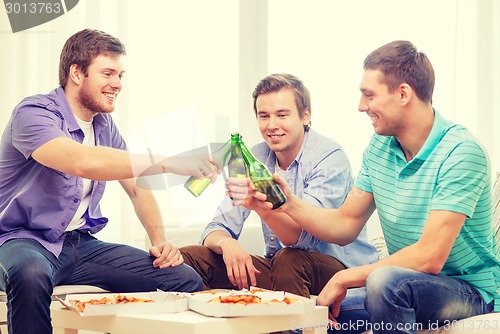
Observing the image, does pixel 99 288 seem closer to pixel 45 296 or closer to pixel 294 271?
pixel 45 296

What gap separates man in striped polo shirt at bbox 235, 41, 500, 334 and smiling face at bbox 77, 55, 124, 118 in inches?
25.3

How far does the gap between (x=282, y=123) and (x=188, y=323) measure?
106 centimetres

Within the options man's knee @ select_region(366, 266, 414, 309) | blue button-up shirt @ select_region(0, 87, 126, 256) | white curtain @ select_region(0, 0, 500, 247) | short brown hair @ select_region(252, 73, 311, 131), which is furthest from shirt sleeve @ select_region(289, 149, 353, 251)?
white curtain @ select_region(0, 0, 500, 247)

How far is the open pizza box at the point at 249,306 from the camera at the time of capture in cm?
168

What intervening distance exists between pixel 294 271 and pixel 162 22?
71.7 inches

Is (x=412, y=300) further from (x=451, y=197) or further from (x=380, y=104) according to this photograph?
(x=380, y=104)

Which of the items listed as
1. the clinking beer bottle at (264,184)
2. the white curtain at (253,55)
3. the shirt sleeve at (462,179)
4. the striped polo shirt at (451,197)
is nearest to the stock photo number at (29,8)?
the white curtain at (253,55)

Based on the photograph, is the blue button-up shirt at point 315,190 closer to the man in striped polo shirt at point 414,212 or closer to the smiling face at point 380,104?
the man in striped polo shirt at point 414,212

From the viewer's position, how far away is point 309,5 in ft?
12.8

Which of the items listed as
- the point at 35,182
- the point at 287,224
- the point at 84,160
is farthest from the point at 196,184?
the point at 35,182

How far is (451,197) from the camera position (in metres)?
1.88

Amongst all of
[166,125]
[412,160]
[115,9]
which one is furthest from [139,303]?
[115,9]

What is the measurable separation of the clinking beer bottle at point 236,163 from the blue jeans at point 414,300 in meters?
0.44

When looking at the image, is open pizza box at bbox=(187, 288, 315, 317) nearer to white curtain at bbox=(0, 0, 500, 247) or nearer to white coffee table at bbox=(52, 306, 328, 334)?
white coffee table at bbox=(52, 306, 328, 334)
